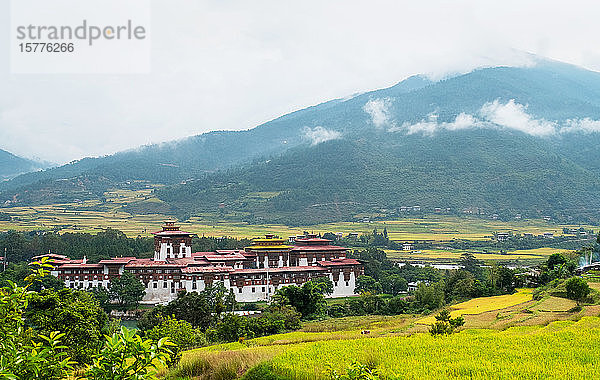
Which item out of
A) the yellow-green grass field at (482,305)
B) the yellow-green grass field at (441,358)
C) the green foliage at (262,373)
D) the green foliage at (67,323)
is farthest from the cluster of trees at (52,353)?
the yellow-green grass field at (482,305)

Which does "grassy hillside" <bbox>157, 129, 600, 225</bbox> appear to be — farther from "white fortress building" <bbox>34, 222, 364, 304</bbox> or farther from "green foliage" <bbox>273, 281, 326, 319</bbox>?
"green foliage" <bbox>273, 281, 326, 319</bbox>

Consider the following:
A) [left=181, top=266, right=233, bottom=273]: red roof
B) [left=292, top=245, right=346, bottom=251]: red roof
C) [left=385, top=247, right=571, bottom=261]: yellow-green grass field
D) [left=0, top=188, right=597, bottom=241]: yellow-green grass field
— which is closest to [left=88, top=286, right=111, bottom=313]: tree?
[left=181, top=266, right=233, bottom=273]: red roof

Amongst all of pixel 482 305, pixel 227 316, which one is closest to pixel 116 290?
pixel 227 316

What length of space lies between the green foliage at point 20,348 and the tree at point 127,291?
104ft

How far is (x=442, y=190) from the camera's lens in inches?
4621

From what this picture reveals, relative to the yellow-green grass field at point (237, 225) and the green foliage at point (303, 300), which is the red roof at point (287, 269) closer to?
the green foliage at point (303, 300)

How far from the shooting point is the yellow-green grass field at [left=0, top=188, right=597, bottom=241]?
80.4 metres

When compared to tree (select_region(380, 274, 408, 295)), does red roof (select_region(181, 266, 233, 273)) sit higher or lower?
higher

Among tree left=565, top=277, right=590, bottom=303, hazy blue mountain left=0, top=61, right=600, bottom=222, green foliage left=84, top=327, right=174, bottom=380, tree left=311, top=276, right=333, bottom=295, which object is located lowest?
tree left=311, top=276, right=333, bottom=295

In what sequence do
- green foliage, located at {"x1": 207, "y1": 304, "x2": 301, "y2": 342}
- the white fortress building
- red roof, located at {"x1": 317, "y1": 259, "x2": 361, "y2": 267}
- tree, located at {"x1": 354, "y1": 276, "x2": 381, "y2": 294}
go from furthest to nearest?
red roof, located at {"x1": 317, "y1": 259, "x2": 361, "y2": 267}, tree, located at {"x1": 354, "y1": 276, "x2": 381, "y2": 294}, the white fortress building, green foliage, located at {"x1": 207, "y1": 304, "x2": 301, "y2": 342}

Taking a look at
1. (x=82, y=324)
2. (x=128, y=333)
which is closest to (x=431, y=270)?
(x=82, y=324)

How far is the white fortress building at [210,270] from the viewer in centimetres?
3794

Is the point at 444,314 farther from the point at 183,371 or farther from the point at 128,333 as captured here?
the point at 128,333

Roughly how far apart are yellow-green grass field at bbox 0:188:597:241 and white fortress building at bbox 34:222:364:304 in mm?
30693
